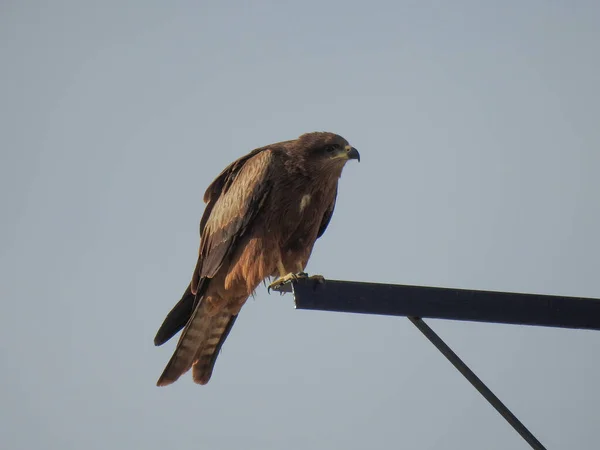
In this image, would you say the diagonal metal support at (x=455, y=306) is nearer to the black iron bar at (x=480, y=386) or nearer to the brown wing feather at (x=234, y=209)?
the black iron bar at (x=480, y=386)

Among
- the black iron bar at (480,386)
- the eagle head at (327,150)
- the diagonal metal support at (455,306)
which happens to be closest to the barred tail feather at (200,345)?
the eagle head at (327,150)

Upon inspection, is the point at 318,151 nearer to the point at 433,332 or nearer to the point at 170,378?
the point at 170,378

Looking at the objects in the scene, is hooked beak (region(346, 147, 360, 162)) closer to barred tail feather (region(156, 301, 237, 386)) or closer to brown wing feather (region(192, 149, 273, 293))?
brown wing feather (region(192, 149, 273, 293))

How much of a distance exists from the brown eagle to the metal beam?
3.14 metres

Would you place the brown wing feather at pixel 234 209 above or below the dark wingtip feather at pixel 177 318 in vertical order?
above

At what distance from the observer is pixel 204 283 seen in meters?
7.74

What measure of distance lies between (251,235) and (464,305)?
3489 mm

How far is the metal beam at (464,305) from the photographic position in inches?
169

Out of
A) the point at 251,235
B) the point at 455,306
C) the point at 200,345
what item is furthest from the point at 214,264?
the point at 455,306

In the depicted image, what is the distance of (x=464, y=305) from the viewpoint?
4.30m

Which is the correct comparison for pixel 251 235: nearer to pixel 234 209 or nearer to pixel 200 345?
pixel 234 209

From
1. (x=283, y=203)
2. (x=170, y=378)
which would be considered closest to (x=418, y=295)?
(x=283, y=203)

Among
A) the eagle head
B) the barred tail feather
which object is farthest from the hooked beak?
the barred tail feather

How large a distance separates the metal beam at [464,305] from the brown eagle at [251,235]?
10.3ft
